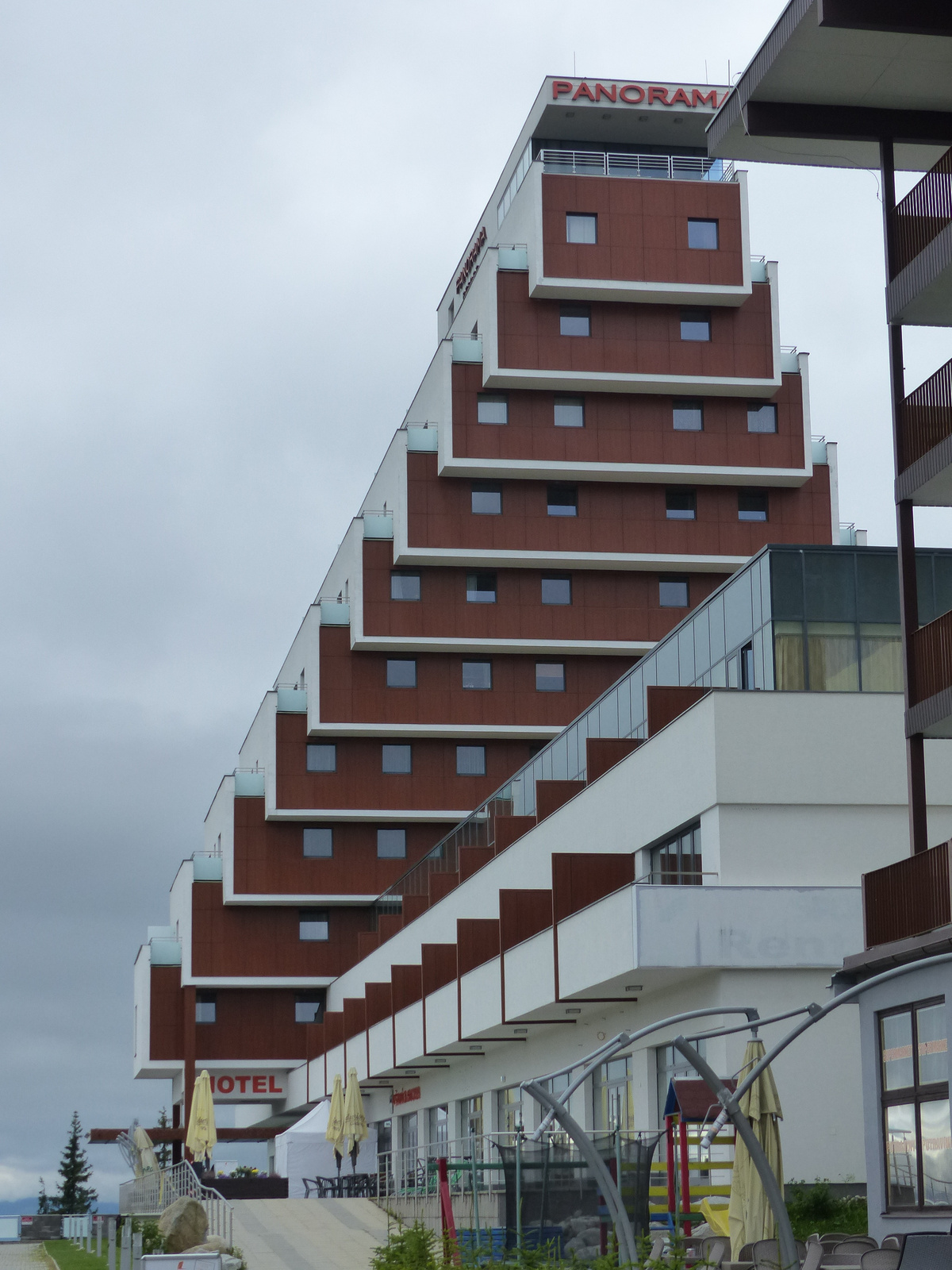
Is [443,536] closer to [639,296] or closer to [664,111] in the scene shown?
[639,296]

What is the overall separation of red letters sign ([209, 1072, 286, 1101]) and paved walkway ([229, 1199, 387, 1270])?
93.7 ft

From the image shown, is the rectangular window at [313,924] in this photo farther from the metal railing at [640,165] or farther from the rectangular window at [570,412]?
the metal railing at [640,165]

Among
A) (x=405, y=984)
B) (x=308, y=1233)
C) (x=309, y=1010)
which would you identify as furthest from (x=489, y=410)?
(x=308, y=1233)

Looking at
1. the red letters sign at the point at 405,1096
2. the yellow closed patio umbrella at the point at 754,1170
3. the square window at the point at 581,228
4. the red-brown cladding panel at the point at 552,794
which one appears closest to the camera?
the yellow closed patio umbrella at the point at 754,1170

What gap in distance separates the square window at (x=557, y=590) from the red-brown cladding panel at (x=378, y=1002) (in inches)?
675

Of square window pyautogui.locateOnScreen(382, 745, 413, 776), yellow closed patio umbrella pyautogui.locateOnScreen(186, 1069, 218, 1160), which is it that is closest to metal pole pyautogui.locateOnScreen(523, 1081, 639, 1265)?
yellow closed patio umbrella pyautogui.locateOnScreen(186, 1069, 218, 1160)

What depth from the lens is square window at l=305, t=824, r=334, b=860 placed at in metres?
74.2

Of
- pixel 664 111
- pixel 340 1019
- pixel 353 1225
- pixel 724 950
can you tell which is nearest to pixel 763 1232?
pixel 724 950

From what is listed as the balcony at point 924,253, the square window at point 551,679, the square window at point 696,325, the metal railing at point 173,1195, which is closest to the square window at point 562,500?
the square window at point 551,679

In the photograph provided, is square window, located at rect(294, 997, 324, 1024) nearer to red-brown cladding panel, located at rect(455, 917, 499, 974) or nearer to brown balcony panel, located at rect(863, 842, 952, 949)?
red-brown cladding panel, located at rect(455, 917, 499, 974)

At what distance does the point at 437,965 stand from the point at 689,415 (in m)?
26.3

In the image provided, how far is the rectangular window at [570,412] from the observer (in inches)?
2736

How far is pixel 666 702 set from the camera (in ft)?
123

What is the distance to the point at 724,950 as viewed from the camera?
108 feet
